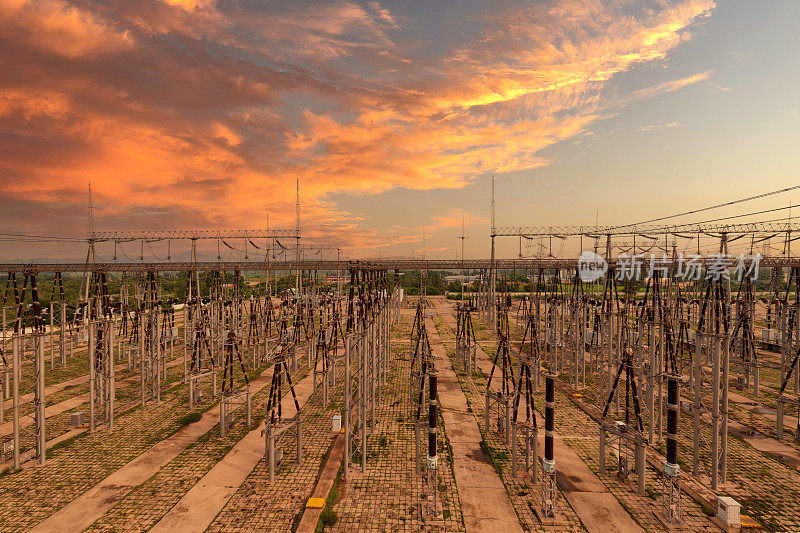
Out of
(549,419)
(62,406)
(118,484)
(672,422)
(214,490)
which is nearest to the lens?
(549,419)

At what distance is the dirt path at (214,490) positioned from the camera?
1433 cm

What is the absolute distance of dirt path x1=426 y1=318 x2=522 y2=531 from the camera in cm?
1451

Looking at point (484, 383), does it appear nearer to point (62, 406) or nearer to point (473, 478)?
point (473, 478)

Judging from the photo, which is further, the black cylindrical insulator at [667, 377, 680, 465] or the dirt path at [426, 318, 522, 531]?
the black cylindrical insulator at [667, 377, 680, 465]

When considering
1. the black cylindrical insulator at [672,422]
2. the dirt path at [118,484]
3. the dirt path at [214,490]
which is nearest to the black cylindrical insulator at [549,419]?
the black cylindrical insulator at [672,422]

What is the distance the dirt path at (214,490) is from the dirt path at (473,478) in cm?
1073

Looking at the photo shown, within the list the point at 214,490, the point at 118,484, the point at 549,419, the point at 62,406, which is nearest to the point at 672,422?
the point at 549,419

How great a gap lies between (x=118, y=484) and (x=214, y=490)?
4.83 meters

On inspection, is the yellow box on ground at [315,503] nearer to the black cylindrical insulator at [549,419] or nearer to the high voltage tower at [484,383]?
the high voltage tower at [484,383]

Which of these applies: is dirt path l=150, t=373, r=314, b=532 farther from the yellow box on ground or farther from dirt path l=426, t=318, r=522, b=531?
dirt path l=426, t=318, r=522, b=531

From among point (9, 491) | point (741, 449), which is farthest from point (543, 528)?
point (9, 491)

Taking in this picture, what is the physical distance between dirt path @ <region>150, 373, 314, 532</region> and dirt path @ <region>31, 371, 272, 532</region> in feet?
9.58

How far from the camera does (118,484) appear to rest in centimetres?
1688

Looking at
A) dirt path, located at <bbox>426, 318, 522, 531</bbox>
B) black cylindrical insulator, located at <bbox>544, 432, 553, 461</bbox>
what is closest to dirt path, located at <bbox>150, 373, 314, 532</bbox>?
dirt path, located at <bbox>426, 318, 522, 531</bbox>
